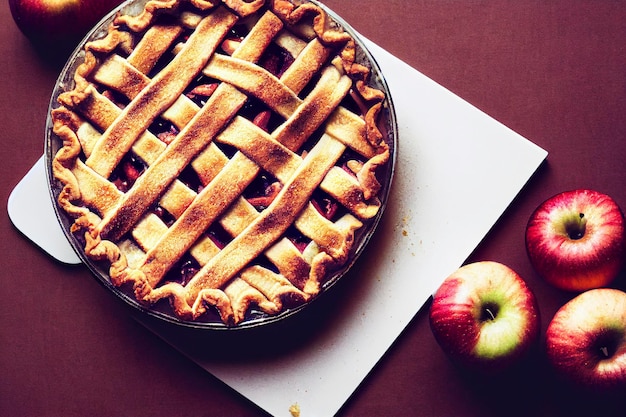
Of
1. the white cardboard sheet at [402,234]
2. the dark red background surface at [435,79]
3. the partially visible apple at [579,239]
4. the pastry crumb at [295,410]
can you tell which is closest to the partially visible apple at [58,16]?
the dark red background surface at [435,79]

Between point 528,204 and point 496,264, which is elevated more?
point 528,204

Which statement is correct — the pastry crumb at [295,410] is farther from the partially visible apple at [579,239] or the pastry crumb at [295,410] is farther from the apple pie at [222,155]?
the partially visible apple at [579,239]

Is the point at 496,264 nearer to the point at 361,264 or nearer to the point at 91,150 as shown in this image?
the point at 361,264

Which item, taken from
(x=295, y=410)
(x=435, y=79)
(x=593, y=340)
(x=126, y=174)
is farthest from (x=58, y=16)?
(x=593, y=340)

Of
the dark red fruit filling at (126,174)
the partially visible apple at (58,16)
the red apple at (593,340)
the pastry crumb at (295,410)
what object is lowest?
the pastry crumb at (295,410)

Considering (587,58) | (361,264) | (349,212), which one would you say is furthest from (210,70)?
(587,58)
